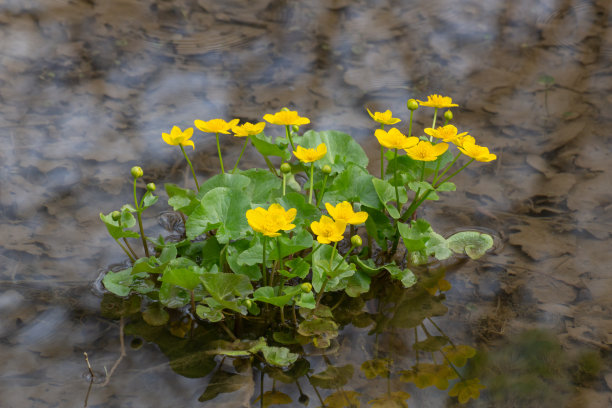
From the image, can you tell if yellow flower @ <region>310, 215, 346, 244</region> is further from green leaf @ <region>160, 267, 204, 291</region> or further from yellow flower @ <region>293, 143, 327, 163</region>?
green leaf @ <region>160, 267, 204, 291</region>

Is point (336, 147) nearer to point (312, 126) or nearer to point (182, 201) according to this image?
point (182, 201)

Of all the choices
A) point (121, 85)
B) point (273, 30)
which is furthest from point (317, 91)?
point (121, 85)

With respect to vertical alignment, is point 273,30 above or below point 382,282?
above

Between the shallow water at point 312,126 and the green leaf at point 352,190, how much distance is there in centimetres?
39

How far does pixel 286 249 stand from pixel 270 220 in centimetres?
20

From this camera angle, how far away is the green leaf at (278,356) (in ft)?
5.28

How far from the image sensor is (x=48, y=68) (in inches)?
115

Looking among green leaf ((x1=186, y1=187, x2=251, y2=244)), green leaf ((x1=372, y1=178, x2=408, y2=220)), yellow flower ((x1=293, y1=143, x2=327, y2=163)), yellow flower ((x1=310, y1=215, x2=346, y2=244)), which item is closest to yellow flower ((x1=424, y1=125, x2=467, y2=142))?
green leaf ((x1=372, y1=178, x2=408, y2=220))

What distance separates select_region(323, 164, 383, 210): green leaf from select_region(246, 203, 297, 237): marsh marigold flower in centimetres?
40

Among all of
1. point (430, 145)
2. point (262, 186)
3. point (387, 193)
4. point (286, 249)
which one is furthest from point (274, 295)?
point (430, 145)

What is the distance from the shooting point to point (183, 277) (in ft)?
5.24

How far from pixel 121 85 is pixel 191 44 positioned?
1.65ft

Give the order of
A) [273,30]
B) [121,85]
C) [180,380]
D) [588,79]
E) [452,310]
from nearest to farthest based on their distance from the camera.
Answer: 1. [180,380]
2. [452,310]
3. [121,85]
4. [588,79]
5. [273,30]

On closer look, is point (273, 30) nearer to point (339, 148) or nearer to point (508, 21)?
point (508, 21)
